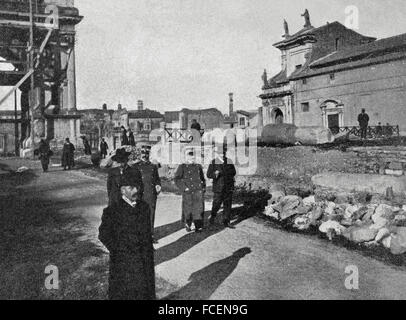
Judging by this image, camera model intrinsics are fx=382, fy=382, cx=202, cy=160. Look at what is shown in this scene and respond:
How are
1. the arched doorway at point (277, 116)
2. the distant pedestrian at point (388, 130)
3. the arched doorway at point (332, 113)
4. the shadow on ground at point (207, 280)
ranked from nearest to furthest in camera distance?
1. the shadow on ground at point (207, 280)
2. the distant pedestrian at point (388, 130)
3. the arched doorway at point (332, 113)
4. the arched doorway at point (277, 116)

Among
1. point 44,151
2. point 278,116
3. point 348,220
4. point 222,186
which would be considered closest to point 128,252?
point 222,186

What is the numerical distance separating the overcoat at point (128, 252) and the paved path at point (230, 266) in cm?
99

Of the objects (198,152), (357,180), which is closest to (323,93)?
(198,152)

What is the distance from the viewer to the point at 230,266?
5.62 meters

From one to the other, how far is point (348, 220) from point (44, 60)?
79.5ft

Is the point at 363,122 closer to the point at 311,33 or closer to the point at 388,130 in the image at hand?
the point at 388,130

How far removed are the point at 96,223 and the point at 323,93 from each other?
2534 cm

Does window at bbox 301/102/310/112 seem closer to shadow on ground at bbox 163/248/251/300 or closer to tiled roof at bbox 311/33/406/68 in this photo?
tiled roof at bbox 311/33/406/68

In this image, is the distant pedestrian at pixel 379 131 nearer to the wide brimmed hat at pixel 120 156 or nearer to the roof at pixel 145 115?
the wide brimmed hat at pixel 120 156

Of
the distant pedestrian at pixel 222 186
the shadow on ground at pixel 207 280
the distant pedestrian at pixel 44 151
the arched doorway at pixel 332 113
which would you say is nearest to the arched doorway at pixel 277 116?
the arched doorway at pixel 332 113

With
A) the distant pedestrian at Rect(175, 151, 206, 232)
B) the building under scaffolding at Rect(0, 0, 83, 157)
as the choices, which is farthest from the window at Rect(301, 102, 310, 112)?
the distant pedestrian at Rect(175, 151, 206, 232)

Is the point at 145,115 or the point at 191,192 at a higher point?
the point at 145,115

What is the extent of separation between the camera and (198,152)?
1895 centimetres

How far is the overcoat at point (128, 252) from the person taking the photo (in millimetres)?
3746
